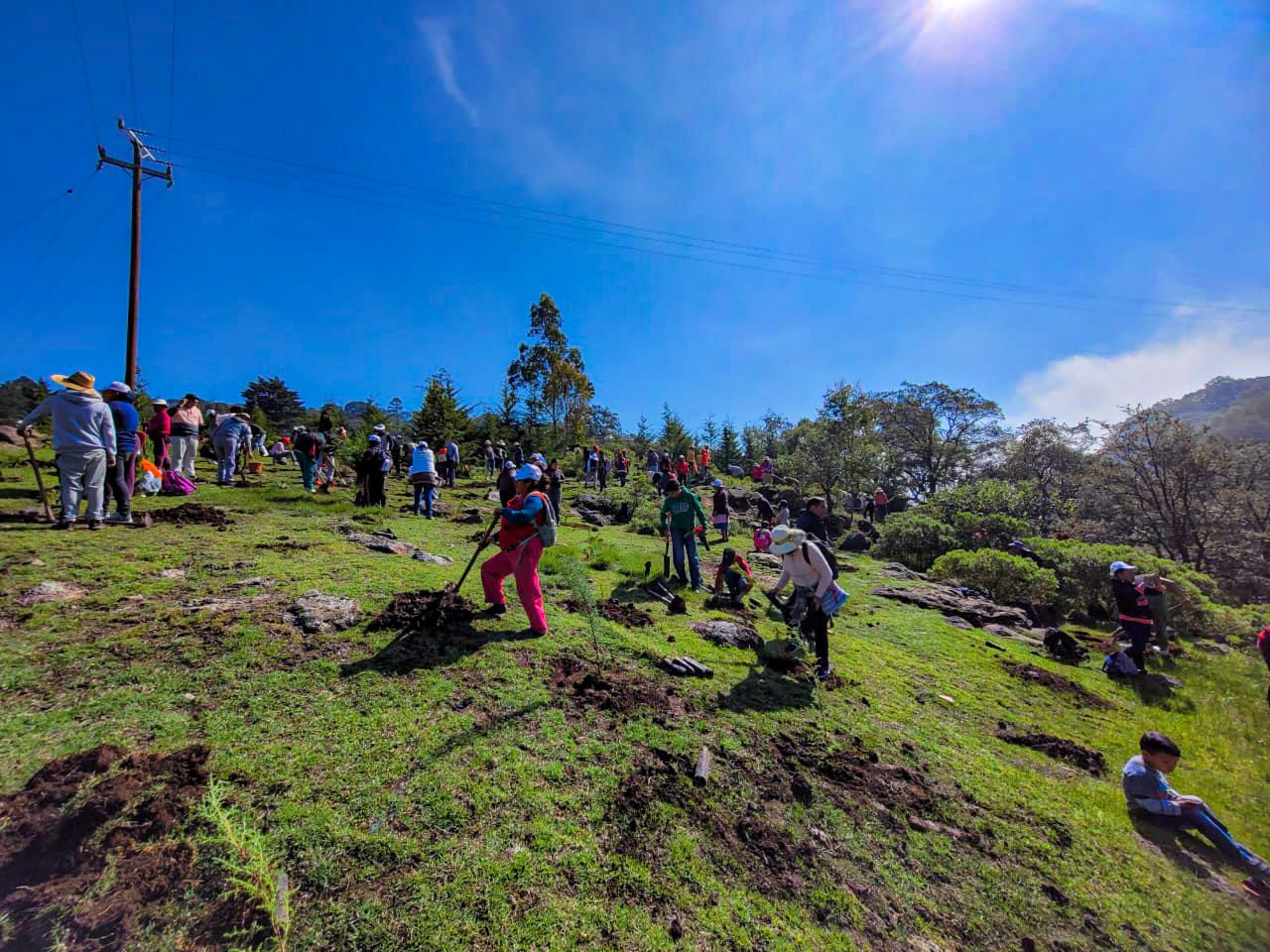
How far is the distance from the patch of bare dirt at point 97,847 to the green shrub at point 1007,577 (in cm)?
1633

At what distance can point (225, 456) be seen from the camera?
1199 cm

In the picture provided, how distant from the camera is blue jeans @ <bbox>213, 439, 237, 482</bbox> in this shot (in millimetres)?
11875

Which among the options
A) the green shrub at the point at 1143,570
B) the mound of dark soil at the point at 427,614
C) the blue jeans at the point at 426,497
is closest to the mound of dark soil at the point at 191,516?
the blue jeans at the point at 426,497

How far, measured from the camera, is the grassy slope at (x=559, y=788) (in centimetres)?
255

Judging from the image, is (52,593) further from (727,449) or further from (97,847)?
(727,449)

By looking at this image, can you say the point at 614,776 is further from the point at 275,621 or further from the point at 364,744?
the point at 275,621

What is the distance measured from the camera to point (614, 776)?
3.54 meters

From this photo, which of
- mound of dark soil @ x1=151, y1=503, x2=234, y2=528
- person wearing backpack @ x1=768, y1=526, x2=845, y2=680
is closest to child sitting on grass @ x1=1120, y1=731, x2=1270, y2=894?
person wearing backpack @ x1=768, y1=526, x2=845, y2=680

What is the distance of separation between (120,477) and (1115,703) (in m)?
15.4

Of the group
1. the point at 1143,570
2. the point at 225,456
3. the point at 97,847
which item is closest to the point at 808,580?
the point at 97,847

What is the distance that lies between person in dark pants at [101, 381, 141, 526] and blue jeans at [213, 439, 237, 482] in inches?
179

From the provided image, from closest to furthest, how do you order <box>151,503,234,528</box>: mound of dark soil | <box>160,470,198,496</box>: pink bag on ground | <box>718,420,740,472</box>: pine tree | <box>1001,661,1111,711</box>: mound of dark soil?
<box>1001,661,1111,711</box>: mound of dark soil → <box>151,503,234,528</box>: mound of dark soil → <box>160,470,198,496</box>: pink bag on ground → <box>718,420,740,472</box>: pine tree

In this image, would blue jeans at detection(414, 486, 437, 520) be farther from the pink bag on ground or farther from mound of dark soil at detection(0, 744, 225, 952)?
mound of dark soil at detection(0, 744, 225, 952)

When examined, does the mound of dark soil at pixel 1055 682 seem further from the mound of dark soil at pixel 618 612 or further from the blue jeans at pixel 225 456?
the blue jeans at pixel 225 456
